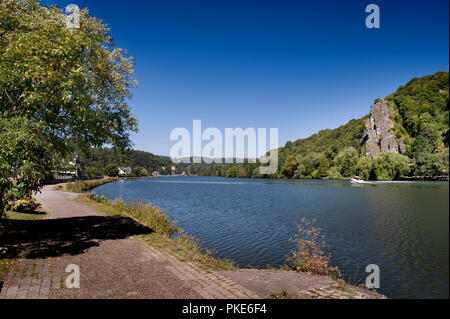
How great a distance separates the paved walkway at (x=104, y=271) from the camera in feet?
21.7

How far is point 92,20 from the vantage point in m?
11.9

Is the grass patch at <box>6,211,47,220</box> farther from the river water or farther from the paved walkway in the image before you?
the river water

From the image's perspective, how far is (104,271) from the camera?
8039mm

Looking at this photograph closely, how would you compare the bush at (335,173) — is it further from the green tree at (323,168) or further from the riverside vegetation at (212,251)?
the riverside vegetation at (212,251)

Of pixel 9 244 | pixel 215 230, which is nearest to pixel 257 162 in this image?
pixel 215 230

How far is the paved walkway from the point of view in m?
6.62

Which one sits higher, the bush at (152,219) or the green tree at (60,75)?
the green tree at (60,75)

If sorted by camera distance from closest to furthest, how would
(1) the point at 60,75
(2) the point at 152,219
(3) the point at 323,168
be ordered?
(1) the point at 60,75
(2) the point at 152,219
(3) the point at 323,168

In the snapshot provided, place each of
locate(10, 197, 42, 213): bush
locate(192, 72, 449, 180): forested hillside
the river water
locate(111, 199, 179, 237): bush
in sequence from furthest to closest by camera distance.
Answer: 1. locate(10, 197, 42, 213): bush
2. locate(111, 199, 179, 237): bush
3. locate(192, 72, 449, 180): forested hillside
4. the river water

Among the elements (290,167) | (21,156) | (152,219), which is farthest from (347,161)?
(21,156)

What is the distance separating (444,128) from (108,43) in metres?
13.2

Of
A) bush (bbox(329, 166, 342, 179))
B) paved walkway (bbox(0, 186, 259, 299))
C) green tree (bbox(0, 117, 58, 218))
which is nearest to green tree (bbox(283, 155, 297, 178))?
bush (bbox(329, 166, 342, 179))

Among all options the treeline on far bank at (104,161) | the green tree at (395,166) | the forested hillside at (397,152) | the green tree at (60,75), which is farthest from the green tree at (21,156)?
the green tree at (395,166)

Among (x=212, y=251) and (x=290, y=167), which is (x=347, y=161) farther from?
(x=212, y=251)
